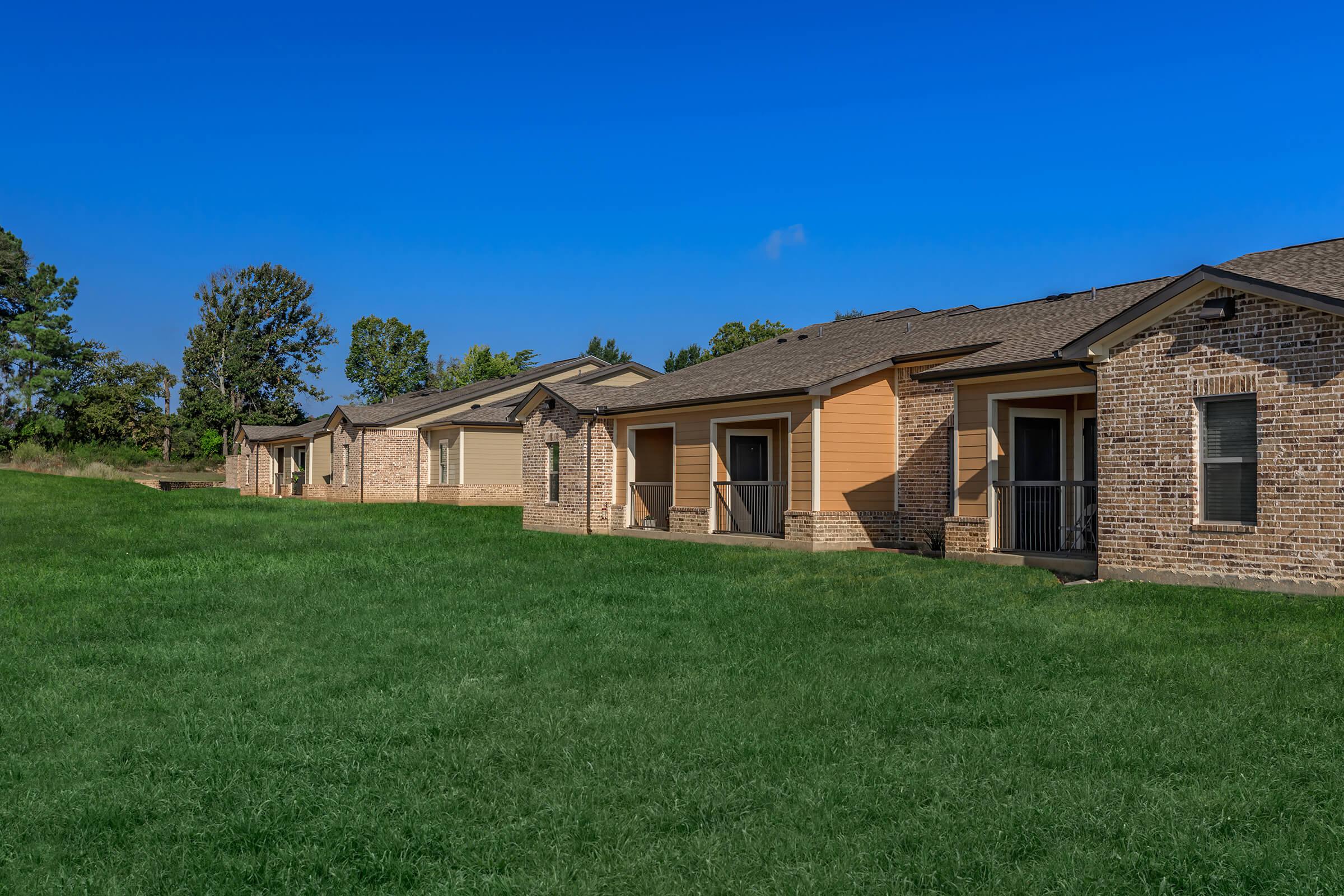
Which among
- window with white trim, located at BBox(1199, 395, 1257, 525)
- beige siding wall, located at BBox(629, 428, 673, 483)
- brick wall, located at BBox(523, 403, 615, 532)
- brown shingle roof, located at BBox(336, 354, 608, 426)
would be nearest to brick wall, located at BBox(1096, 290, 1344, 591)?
window with white trim, located at BBox(1199, 395, 1257, 525)

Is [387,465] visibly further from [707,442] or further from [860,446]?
[860,446]

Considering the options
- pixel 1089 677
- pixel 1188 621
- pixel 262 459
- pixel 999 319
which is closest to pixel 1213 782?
pixel 1089 677

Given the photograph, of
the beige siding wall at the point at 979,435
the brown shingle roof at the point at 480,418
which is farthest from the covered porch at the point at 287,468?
the beige siding wall at the point at 979,435

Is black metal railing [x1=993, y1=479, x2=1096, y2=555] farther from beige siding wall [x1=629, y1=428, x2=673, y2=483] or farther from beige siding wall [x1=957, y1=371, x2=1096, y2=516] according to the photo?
beige siding wall [x1=629, y1=428, x2=673, y2=483]

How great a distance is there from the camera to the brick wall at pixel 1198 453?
11.7 m

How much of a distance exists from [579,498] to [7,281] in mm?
56617

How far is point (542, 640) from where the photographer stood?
394 inches

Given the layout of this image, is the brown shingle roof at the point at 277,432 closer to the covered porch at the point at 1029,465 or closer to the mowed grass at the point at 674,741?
the covered porch at the point at 1029,465

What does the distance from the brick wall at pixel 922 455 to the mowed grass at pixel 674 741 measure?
5.44m

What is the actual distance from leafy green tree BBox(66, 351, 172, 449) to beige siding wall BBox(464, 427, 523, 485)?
3859cm

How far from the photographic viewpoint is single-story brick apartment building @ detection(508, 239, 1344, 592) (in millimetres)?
12031

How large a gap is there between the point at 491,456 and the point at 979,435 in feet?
75.3

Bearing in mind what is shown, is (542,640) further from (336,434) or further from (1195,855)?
(336,434)

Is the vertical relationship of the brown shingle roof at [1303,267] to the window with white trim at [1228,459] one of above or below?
above
